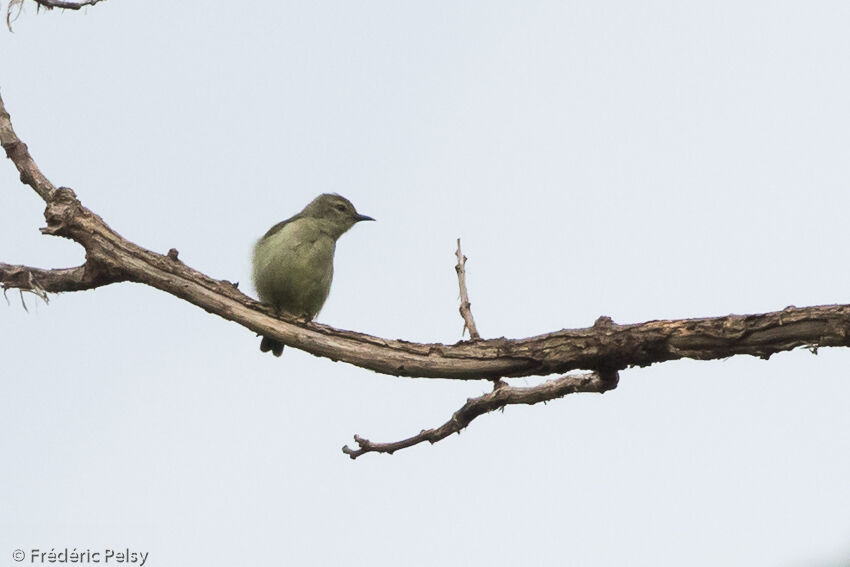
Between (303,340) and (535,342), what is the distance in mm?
1444

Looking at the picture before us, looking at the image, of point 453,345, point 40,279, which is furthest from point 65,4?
point 453,345

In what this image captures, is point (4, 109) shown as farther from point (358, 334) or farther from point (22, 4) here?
point (358, 334)

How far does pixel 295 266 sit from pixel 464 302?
2.44 m

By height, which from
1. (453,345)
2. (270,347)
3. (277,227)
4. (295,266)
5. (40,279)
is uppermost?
(277,227)

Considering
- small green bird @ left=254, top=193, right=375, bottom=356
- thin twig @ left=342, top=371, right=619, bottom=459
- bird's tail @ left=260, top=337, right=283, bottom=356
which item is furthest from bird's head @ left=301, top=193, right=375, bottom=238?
thin twig @ left=342, top=371, right=619, bottom=459

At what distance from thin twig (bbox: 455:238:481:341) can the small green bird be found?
200 centimetres

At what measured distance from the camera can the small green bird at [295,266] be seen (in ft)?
27.1

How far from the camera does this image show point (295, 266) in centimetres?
829

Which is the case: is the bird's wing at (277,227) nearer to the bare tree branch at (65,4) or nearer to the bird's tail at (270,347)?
the bird's tail at (270,347)

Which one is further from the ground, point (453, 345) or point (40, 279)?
point (40, 279)

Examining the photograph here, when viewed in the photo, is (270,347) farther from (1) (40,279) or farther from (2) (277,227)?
(1) (40,279)

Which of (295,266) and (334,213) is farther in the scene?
(334,213)

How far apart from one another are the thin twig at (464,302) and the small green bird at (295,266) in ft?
6.55

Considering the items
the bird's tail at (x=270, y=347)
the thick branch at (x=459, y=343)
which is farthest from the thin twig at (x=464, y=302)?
the bird's tail at (x=270, y=347)
